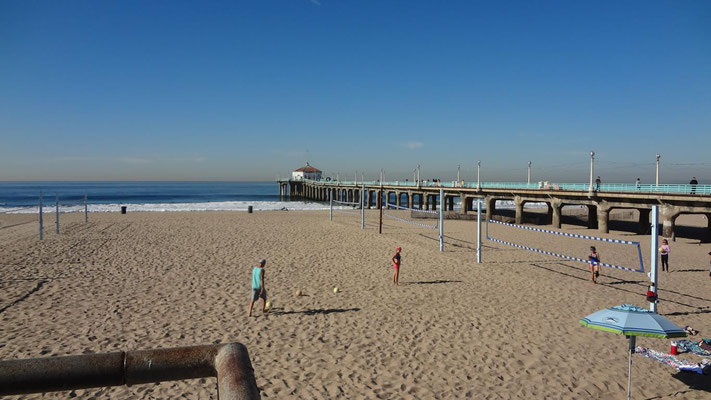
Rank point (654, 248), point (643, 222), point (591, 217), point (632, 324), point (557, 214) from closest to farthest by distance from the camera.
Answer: point (632, 324) → point (654, 248) → point (643, 222) → point (557, 214) → point (591, 217)

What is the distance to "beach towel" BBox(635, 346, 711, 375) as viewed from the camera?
581 cm

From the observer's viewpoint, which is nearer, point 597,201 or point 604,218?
point 604,218

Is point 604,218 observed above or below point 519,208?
below

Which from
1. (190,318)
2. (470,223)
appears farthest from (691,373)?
(470,223)

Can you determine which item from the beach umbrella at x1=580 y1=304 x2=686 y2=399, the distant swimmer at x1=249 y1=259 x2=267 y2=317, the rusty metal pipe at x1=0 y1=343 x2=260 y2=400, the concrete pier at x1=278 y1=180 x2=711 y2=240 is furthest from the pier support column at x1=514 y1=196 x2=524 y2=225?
the rusty metal pipe at x1=0 y1=343 x2=260 y2=400

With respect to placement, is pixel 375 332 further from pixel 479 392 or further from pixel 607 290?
pixel 607 290

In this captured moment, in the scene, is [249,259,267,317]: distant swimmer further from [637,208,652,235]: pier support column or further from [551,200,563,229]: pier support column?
[637,208,652,235]: pier support column

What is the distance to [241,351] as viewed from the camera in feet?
4.37

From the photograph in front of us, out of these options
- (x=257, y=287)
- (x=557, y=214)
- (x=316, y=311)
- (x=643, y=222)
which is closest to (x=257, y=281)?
(x=257, y=287)

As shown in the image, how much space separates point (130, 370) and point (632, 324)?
5.55 m

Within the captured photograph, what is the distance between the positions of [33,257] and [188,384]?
11693 millimetres

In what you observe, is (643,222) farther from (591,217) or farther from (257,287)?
(257,287)

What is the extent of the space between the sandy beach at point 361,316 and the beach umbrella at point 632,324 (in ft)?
3.04

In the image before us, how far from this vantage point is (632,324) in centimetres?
503
